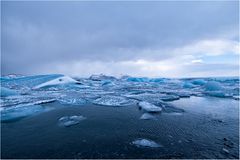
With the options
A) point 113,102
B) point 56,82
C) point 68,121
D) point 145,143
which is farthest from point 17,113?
point 56,82

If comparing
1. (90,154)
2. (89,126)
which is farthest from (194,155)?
(89,126)

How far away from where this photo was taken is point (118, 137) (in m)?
4.22

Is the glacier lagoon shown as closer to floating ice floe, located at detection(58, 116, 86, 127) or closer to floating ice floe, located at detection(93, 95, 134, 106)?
floating ice floe, located at detection(58, 116, 86, 127)

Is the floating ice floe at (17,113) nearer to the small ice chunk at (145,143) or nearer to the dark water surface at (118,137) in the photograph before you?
the dark water surface at (118,137)

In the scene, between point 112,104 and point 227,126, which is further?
point 112,104

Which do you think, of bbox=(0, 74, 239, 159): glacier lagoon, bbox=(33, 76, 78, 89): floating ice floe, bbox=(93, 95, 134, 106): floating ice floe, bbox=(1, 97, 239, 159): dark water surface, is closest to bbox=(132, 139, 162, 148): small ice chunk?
bbox=(0, 74, 239, 159): glacier lagoon

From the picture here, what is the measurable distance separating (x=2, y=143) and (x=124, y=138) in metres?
3.52

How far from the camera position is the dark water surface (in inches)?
134

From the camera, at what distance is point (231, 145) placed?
12.6ft

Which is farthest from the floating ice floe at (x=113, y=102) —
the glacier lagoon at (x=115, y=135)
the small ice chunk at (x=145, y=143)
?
the small ice chunk at (x=145, y=143)

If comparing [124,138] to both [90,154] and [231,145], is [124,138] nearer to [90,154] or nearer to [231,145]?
[90,154]

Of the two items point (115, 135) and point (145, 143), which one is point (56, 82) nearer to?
point (115, 135)

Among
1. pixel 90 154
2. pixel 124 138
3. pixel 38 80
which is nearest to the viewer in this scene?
pixel 90 154

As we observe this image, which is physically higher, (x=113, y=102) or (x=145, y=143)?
(x=113, y=102)
